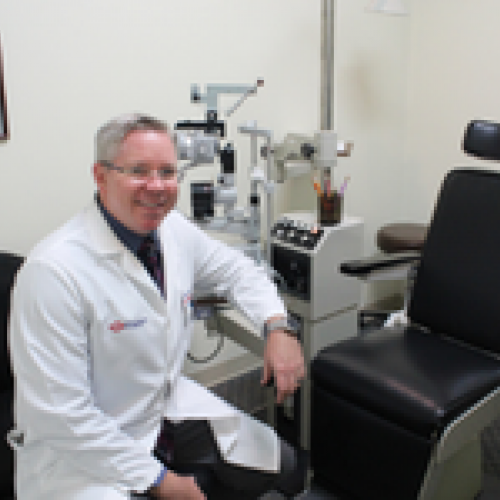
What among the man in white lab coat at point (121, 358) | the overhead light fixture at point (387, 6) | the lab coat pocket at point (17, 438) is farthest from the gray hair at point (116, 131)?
the overhead light fixture at point (387, 6)

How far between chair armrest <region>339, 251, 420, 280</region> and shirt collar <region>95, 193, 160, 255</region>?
27.9 inches

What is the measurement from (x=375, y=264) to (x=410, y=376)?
0.37 metres

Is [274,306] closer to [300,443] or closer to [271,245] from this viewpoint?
[271,245]

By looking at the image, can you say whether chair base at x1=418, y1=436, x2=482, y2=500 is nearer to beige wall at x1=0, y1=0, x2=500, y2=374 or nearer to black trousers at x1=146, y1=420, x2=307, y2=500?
black trousers at x1=146, y1=420, x2=307, y2=500

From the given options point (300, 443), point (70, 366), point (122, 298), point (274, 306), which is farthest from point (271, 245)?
point (70, 366)

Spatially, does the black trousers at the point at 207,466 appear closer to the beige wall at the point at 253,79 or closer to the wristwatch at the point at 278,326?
the wristwatch at the point at 278,326

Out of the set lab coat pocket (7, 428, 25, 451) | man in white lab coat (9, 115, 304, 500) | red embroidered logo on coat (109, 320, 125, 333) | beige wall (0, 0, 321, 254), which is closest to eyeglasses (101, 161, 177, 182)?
man in white lab coat (9, 115, 304, 500)

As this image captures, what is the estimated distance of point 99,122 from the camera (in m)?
1.73

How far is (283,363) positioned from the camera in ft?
3.97

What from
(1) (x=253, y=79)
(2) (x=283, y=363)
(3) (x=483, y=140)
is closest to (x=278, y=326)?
(2) (x=283, y=363)

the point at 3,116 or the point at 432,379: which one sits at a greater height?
the point at 3,116

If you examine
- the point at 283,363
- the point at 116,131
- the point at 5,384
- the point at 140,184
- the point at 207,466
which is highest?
the point at 116,131

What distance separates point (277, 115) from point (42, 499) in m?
1.63

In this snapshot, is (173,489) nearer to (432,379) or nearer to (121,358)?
(121,358)
